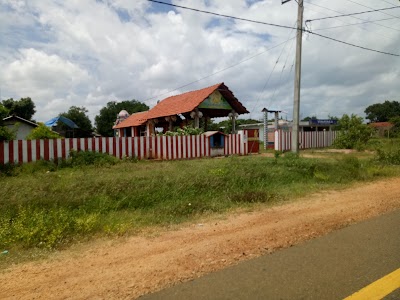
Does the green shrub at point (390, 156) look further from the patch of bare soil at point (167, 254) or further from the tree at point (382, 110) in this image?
the tree at point (382, 110)

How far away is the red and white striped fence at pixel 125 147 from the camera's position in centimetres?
1274

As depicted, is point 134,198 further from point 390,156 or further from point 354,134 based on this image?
point 354,134

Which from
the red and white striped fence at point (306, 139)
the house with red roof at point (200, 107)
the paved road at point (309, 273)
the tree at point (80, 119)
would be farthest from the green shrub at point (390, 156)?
the tree at point (80, 119)

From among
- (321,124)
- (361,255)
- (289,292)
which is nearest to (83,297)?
(289,292)

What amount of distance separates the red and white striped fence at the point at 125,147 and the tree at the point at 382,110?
88.7m

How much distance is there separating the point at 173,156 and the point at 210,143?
2.54 m

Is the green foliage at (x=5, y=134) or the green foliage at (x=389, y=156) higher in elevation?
the green foliage at (x=5, y=134)

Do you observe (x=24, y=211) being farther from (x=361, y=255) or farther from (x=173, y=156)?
(x=173, y=156)

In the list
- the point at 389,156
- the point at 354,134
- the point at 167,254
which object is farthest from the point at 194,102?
the point at 167,254

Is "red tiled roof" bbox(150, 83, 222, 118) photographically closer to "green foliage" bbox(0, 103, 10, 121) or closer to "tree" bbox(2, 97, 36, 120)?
"green foliage" bbox(0, 103, 10, 121)

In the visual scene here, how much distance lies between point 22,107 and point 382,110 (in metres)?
91.9

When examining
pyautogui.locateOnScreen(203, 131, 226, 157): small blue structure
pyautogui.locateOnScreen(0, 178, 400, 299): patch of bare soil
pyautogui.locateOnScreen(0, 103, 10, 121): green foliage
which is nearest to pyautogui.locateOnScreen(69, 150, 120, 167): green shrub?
pyautogui.locateOnScreen(0, 103, 10, 121): green foliage

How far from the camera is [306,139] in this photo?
2738cm

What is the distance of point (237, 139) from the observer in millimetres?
19688
